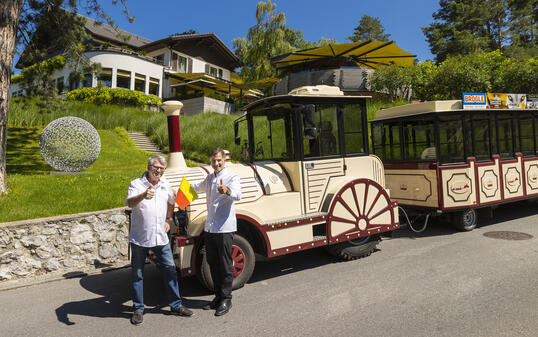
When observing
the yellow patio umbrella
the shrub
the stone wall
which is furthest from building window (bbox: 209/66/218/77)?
the stone wall

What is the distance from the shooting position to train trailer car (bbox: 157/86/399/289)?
15.4 ft

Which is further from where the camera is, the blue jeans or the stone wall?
the stone wall

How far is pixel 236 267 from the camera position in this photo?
183 inches

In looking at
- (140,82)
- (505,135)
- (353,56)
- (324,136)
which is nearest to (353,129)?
(324,136)

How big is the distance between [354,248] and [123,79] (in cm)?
2894

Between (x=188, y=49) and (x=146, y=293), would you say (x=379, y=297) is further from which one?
(x=188, y=49)

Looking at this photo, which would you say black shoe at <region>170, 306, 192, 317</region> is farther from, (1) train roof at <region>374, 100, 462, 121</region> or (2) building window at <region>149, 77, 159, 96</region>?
(2) building window at <region>149, 77, 159, 96</region>

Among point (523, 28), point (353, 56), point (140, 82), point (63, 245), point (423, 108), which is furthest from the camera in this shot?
point (523, 28)

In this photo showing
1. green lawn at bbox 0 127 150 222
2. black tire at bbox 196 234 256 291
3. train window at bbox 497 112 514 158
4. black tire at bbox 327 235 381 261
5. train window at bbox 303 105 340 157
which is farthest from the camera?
train window at bbox 497 112 514 158

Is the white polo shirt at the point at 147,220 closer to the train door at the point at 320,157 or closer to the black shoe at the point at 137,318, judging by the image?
the black shoe at the point at 137,318

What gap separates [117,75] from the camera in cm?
2859

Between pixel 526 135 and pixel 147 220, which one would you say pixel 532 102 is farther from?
pixel 147 220

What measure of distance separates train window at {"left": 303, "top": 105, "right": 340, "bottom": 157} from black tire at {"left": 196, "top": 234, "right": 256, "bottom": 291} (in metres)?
1.77

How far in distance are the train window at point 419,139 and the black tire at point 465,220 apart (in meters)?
1.37
